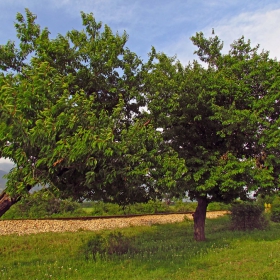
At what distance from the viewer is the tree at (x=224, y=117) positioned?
32.2ft

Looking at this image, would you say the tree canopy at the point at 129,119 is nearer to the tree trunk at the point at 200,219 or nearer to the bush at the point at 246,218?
the tree trunk at the point at 200,219

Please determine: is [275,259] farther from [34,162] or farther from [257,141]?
[34,162]

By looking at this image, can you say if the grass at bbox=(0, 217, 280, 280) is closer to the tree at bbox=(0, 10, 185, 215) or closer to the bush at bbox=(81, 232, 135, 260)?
the bush at bbox=(81, 232, 135, 260)

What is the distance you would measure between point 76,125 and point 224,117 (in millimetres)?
6264

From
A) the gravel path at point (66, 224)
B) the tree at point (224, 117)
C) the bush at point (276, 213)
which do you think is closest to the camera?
the tree at point (224, 117)

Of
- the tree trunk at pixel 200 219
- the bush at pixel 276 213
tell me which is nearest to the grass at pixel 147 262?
the tree trunk at pixel 200 219

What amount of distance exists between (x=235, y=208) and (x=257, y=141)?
9457mm

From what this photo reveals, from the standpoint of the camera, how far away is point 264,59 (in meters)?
11.2

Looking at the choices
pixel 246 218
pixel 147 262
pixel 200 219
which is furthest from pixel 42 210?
pixel 147 262

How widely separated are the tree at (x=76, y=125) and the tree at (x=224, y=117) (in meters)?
1.39

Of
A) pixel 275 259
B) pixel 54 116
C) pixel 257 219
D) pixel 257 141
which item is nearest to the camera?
pixel 54 116

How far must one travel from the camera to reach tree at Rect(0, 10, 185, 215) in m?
4.76

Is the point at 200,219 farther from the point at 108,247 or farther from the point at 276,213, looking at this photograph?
the point at 276,213

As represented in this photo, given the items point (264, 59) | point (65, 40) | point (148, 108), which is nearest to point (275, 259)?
point (148, 108)
